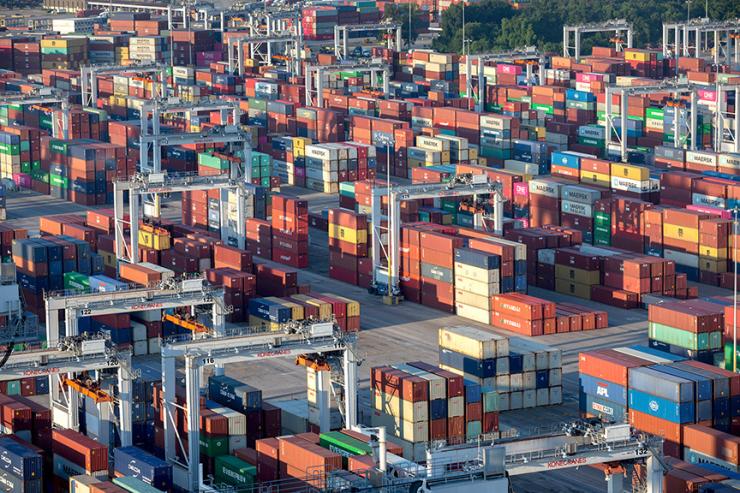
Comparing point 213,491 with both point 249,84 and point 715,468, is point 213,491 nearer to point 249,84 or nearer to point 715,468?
point 715,468

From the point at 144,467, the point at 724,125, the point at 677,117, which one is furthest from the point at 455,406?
the point at 724,125

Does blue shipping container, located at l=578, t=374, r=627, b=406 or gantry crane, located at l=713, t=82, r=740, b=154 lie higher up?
gantry crane, located at l=713, t=82, r=740, b=154

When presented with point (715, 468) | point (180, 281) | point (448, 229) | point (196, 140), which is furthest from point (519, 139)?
point (715, 468)

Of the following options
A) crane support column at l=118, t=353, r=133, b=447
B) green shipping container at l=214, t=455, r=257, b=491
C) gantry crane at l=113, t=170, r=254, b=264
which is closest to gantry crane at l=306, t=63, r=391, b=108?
gantry crane at l=113, t=170, r=254, b=264

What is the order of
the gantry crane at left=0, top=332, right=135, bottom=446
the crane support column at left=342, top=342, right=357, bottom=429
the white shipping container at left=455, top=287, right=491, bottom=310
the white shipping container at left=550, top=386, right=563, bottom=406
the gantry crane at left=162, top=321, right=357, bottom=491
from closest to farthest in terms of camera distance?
the gantry crane at left=162, top=321, right=357, bottom=491 < the gantry crane at left=0, top=332, right=135, bottom=446 < the crane support column at left=342, top=342, right=357, bottom=429 < the white shipping container at left=550, top=386, right=563, bottom=406 < the white shipping container at left=455, top=287, right=491, bottom=310

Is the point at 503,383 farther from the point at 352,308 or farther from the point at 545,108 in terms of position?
the point at 545,108

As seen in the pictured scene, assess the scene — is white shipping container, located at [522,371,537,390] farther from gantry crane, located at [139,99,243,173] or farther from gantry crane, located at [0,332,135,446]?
gantry crane, located at [139,99,243,173]
